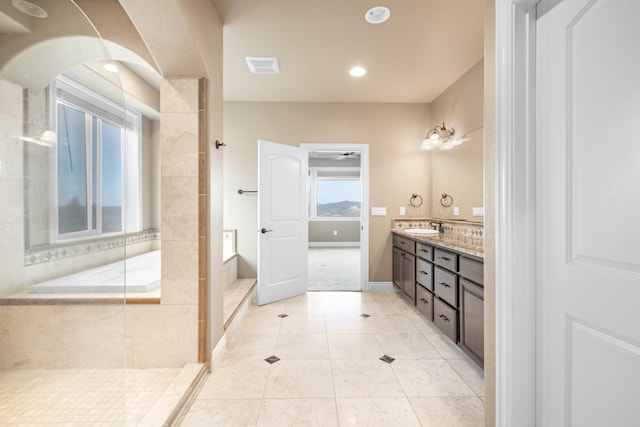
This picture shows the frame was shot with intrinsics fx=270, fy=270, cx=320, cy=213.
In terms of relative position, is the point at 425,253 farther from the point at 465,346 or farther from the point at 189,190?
the point at 189,190

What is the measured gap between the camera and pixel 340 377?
188 cm

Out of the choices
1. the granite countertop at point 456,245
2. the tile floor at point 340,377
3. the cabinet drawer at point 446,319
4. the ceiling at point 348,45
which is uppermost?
the ceiling at point 348,45

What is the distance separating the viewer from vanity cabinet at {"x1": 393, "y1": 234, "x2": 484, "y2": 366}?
1.89m

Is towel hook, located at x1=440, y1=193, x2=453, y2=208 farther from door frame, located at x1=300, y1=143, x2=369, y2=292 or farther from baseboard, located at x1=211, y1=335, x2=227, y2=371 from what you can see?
baseboard, located at x1=211, y1=335, x2=227, y2=371

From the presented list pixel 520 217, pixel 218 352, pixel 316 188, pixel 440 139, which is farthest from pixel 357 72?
pixel 316 188

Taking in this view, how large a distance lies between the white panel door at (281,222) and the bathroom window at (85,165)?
1735mm

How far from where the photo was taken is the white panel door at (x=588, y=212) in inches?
31.5

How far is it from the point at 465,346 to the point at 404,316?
94 centimetres

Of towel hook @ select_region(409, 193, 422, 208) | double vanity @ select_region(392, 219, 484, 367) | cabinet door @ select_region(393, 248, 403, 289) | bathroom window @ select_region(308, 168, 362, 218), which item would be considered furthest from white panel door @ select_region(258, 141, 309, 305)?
bathroom window @ select_region(308, 168, 362, 218)

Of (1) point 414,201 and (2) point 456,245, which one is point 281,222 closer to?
(1) point 414,201

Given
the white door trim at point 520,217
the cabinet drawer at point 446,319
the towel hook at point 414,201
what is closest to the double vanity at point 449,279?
the cabinet drawer at point 446,319

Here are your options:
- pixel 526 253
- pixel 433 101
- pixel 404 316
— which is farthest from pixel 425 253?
pixel 433 101

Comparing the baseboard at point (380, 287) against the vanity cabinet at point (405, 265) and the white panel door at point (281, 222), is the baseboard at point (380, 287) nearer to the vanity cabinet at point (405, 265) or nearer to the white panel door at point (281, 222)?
the vanity cabinet at point (405, 265)

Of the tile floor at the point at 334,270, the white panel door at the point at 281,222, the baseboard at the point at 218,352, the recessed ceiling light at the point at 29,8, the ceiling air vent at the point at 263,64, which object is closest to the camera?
the recessed ceiling light at the point at 29,8
